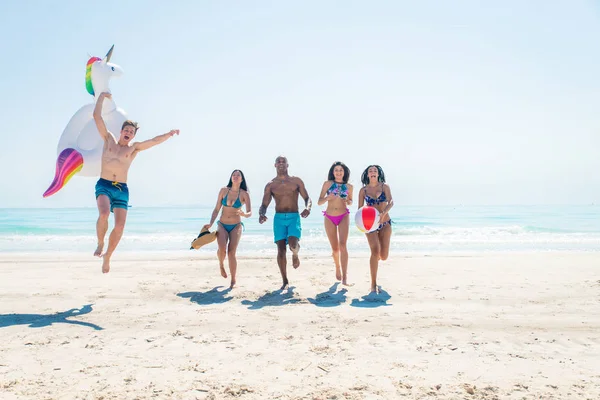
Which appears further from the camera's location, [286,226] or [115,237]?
[286,226]

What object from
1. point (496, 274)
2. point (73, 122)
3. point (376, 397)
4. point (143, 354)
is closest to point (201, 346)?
point (143, 354)

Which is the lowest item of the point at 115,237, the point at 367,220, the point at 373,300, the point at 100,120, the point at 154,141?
the point at 373,300

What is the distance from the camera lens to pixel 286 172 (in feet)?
24.9

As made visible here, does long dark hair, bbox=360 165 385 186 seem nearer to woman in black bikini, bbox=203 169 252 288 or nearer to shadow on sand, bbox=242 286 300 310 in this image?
woman in black bikini, bbox=203 169 252 288

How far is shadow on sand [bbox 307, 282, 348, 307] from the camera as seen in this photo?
6.29 meters

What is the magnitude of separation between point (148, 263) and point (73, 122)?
489 cm

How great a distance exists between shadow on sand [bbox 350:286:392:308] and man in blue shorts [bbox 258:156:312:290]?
4.48ft

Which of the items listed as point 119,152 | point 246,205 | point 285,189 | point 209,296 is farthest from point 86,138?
point 285,189

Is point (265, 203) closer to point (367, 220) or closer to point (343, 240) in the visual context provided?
point (343, 240)

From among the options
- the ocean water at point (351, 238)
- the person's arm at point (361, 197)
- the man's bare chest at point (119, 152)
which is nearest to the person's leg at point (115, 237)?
the man's bare chest at point (119, 152)

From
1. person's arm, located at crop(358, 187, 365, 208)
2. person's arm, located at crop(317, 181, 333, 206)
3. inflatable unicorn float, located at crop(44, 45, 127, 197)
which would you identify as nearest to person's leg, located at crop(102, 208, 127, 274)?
inflatable unicorn float, located at crop(44, 45, 127, 197)

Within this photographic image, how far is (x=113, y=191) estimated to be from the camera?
6.08 metres

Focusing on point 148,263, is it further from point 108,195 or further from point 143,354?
point 143,354

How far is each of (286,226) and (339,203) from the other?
102 centimetres
